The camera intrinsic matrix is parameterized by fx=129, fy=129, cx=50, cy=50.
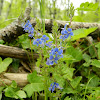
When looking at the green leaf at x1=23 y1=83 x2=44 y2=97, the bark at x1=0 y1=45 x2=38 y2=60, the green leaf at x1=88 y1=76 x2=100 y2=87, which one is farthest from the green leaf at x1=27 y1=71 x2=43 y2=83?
the green leaf at x1=88 y1=76 x2=100 y2=87

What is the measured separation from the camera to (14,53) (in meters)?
1.86

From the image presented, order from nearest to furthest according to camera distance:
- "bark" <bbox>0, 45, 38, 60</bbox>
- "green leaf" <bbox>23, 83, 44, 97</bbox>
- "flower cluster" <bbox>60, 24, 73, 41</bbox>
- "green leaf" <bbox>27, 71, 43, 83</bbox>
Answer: "flower cluster" <bbox>60, 24, 73, 41</bbox> < "green leaf" <bbox>23, 83, 44, 97</bbox> < "green leaf" <bbox>27, 71, 43, 83</bbox> < "bark" <bbox>0, 45, 38, 60</bbox>

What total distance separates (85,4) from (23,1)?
52.6 ft

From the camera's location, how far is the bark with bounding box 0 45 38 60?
5.96 feet

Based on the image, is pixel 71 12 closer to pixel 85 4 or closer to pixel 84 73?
pixel 85 4

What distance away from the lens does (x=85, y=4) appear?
185 centimetres

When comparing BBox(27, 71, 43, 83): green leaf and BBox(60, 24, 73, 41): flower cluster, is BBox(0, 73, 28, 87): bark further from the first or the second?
BBox(60, 24, 73, 41): flower cluster

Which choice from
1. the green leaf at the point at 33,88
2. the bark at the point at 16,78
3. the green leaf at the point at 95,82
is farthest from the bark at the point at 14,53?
the green leaf at the point at 95,82

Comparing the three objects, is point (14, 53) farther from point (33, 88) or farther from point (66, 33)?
point (66, 33)

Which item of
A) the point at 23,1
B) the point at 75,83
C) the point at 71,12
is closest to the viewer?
the point at 71,12

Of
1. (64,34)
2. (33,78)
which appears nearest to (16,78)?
(33,78)

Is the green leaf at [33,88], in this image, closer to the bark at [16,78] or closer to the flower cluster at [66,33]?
the bark at [16,78]

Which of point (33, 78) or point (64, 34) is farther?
point (33, 78)

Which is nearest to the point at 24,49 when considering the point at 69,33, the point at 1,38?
the point at 1,38
